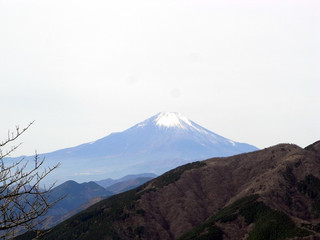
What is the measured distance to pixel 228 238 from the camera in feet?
304

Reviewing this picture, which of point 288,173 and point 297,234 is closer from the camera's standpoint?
point 297,234

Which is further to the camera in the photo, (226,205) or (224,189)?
(224,189)

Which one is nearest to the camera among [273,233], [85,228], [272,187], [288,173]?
[273,233]

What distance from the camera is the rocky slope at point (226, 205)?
310 ft

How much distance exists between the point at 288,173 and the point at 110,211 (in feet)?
256

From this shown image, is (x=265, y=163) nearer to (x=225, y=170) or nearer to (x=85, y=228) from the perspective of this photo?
(x=225, y=170)

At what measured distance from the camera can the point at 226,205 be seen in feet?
407

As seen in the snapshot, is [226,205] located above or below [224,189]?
below

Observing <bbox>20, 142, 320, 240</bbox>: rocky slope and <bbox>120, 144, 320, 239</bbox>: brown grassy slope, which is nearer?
<bbox>20, 142, 320, 240</bbox>: rocky slope

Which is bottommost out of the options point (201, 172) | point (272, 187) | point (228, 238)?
point (228, 238)

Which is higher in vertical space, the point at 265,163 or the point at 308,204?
the point at 265,163

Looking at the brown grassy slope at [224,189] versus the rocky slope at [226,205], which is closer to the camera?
the rocky slope at [226,205]

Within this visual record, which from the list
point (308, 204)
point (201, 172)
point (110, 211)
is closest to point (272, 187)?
point (308, 204)

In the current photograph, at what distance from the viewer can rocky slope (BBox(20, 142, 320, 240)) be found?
94.6 metres
